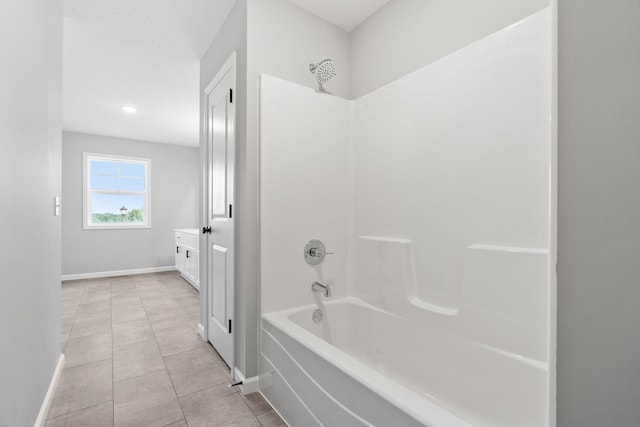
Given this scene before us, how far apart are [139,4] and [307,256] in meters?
2.11

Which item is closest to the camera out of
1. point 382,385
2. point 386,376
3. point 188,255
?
point 382,385

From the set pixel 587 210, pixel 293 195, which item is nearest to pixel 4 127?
pixel 293 195

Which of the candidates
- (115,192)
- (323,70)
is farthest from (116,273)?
(323,70)

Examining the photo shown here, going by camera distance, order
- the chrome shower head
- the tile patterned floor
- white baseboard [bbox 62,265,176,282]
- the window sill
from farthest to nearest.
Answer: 1. the window sill
2. white baseboard [bbox 62,265,176,282]
3. the chrome shower head
4. the tile patterned floor

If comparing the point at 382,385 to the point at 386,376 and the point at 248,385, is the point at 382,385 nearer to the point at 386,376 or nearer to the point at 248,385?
the point at 386,376

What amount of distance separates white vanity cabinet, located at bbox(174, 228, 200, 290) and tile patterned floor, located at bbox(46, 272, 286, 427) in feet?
2.58

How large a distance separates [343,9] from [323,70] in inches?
20.7

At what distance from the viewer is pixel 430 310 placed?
5.49 feet

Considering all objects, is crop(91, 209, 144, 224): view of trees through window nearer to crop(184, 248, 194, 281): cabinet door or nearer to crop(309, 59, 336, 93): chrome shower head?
crop(184, 248, 194, 281): cabinet door

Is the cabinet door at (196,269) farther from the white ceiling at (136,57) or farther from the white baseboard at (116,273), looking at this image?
the white ceiling at (136,57)

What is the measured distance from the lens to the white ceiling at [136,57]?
2.08 meters

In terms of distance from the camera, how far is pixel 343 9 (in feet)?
6.89

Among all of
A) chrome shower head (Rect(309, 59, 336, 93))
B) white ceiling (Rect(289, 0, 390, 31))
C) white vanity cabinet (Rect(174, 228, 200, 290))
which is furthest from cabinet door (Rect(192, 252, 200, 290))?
white ceiling (Rect(289, 0, 390, 31))

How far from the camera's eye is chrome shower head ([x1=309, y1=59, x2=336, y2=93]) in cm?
196
